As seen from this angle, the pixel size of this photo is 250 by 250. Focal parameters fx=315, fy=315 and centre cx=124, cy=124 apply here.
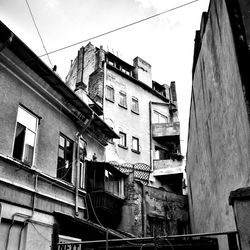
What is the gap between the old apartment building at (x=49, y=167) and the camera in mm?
8469

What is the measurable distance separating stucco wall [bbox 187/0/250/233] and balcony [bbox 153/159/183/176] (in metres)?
15.8

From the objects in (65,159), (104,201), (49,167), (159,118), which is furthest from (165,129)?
(49,167)

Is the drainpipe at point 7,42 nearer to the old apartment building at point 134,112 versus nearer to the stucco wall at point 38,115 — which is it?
the stucco wall at point 38,115

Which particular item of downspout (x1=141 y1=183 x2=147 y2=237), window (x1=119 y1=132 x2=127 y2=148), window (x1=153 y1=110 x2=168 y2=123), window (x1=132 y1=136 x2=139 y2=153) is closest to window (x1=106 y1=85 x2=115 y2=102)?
window (x1=119 y1=132 x2=127 y2=148)

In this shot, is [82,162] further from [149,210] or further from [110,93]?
[110,93]

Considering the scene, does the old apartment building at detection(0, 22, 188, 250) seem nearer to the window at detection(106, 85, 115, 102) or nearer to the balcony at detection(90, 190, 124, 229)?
the balcony at detection(90, 190, 124, 229)

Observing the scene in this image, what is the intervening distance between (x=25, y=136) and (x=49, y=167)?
1.48 metres

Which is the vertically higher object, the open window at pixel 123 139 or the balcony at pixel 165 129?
the balcony at pixel 165 129

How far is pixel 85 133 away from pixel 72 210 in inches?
139

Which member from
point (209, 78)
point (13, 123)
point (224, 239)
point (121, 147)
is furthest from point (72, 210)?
point (121, 147)

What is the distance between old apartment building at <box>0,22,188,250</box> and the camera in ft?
27.8

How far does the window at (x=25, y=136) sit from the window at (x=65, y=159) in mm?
1714

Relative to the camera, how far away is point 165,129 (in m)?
27.0

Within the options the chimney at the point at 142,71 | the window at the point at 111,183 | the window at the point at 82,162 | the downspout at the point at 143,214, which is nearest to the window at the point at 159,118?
the chimney at the point at 142,71
